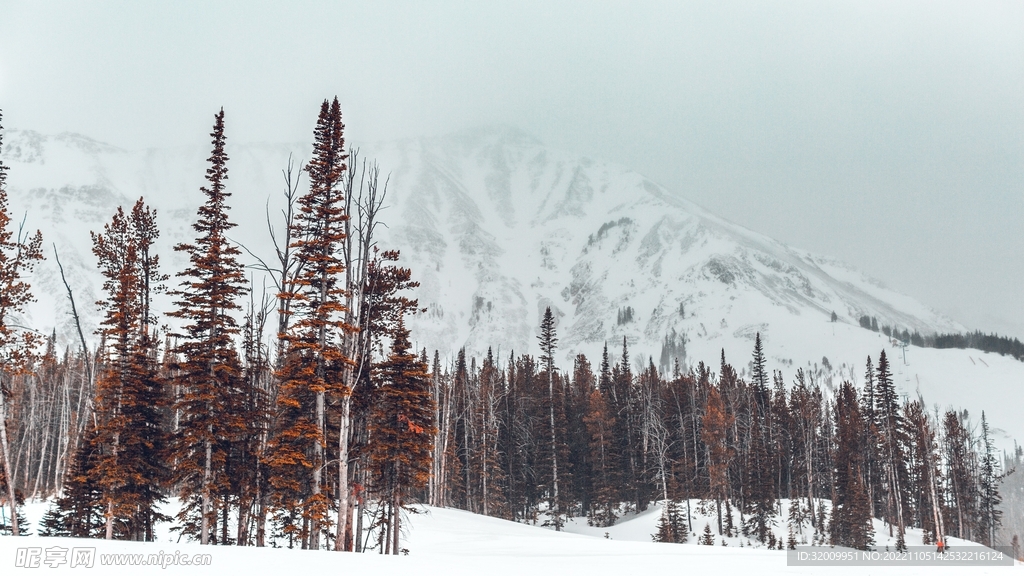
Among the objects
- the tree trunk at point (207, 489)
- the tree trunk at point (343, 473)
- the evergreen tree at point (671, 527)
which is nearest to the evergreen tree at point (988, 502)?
the evergreen tree at point (671, 527)

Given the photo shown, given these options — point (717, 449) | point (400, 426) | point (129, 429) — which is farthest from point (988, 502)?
point (129, 429)

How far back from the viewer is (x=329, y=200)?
2383 centimetres

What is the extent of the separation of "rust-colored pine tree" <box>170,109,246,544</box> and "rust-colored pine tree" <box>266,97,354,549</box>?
2140 mm

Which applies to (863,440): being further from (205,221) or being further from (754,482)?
(205,221)

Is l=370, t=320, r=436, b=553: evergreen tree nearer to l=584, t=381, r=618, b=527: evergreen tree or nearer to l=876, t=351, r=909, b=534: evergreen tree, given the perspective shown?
l=584, t=381, r=618, b=527: evergreen tree

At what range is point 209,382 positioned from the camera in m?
23.8

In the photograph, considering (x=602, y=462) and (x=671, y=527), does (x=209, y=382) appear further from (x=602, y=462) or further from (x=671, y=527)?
(x=602, y=462)

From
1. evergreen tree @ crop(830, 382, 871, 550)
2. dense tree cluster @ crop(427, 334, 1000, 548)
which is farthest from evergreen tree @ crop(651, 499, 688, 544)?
evergreen tree @ crop(830, 382, 871, 550)

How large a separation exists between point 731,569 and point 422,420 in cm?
1558

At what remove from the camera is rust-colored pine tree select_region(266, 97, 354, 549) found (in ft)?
70.0

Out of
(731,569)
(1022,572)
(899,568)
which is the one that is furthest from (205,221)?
(1022,572)

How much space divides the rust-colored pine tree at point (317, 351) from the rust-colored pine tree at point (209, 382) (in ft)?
7.02

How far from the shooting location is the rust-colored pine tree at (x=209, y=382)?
76.9ft

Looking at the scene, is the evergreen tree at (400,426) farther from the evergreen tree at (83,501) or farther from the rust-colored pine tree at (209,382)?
the evergreen tree at (83,501)
